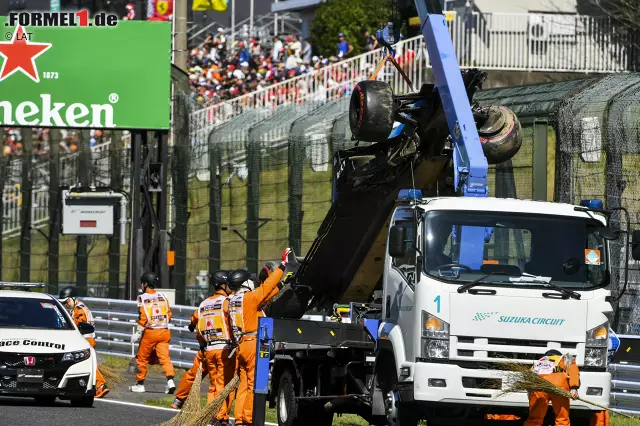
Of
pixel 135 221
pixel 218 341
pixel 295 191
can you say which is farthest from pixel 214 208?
pixel 218 341

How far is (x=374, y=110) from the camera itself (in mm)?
12742

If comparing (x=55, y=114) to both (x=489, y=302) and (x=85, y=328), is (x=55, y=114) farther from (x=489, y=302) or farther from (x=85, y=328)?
(x=489, y=302)

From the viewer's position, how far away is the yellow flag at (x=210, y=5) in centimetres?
4066

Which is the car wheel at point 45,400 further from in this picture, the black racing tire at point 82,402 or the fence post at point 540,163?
the fence post at point 540,163

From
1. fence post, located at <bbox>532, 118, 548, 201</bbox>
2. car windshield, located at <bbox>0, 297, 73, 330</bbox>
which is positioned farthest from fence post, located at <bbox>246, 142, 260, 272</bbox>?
fence post, located at <bbox>532, 118, 548, 201</bbox>

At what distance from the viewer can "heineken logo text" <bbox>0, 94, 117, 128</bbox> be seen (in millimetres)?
25766

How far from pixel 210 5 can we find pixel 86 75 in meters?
15.2

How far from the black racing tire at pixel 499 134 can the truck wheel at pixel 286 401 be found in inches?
115

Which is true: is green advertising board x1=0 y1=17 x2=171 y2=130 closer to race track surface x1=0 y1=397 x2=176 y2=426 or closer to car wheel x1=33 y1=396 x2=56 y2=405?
car wheel x1=33 y1=396 x2=56 y2=405

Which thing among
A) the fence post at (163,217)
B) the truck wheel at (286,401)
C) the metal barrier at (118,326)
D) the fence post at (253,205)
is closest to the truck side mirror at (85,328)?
the truck wheel at (286,401)

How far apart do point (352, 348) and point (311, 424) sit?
1.20 meters

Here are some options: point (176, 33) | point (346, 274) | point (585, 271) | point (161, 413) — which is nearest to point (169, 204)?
point (176, 33)

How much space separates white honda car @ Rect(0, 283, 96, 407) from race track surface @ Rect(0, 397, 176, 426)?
0.21 metres

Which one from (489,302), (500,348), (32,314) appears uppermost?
(489,302)
